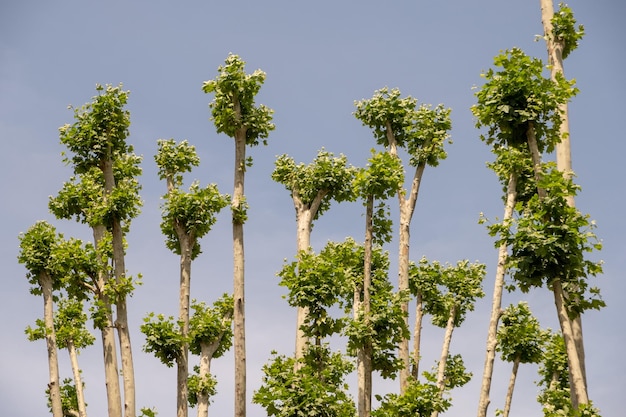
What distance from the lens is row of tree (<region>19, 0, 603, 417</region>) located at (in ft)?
52.6

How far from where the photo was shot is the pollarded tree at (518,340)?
2714 cm

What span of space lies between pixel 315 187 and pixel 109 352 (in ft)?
30.6

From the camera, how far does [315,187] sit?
26.7 metres

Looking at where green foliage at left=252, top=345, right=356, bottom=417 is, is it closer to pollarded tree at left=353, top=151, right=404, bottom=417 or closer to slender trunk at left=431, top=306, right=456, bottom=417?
pollarded tree at left=353, top=151, right=404, bottom=417

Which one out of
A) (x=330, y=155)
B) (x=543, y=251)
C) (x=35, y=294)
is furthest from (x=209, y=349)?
(x=543, y=251)

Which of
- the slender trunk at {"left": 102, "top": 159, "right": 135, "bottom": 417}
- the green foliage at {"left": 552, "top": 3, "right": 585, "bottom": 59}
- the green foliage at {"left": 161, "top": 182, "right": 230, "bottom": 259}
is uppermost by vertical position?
the green foliage at {"left": 552, "top": 3, "right": 585, "bottom": 59}

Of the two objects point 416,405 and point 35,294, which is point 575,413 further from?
point 35,294

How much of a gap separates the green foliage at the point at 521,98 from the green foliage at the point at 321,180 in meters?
9.33

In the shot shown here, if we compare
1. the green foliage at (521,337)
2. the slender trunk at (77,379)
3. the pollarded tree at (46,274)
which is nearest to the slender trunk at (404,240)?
the green foliage at (521,337)

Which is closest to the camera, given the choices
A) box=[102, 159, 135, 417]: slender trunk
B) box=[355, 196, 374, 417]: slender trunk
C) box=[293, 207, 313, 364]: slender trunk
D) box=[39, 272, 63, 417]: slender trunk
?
box=[355, 196, 374, 417]: slender trunk

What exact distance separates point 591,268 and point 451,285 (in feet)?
46.0

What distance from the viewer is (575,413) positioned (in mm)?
14281

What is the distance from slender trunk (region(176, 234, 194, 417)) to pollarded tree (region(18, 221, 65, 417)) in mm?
4692

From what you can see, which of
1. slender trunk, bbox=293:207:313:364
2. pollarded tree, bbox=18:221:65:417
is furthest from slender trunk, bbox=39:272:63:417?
slender trunk, bbox=293:207:313:364
